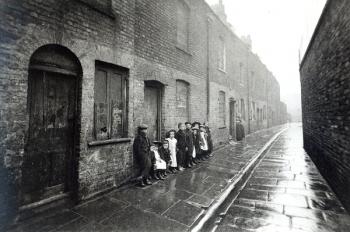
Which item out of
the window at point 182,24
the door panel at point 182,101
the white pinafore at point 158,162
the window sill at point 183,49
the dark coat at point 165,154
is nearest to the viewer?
the white pinafore at point 158,162

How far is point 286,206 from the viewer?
412cm

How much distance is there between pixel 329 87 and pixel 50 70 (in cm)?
642

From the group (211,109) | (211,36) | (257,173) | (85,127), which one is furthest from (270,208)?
(211,36)

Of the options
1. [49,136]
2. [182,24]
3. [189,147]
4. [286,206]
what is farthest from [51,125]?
[182,24]

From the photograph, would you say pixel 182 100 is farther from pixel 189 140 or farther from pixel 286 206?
pixel 286 206

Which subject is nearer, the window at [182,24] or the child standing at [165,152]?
the child standing at [165,152]

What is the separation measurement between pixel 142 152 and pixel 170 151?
1.38 metres

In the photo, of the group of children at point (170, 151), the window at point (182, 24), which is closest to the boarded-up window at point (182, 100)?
the group of children at point (170, 151)

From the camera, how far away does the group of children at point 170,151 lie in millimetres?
5328

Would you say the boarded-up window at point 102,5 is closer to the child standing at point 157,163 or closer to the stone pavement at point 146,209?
the child standing at point 157,163

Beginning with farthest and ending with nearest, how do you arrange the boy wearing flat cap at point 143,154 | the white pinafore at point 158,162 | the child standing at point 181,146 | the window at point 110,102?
the child standing at point 181,146
the white pinafore at point 158,162
the boy wearing flat cap at point 143,154
the window at point 110,102

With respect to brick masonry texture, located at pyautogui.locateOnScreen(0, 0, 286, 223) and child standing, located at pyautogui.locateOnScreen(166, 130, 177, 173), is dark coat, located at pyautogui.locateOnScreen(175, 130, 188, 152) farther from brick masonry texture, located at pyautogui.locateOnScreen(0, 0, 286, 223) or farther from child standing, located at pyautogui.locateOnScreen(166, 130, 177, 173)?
brick masonry texture, located at pyautogui.locateOnScreen(0, 0, 286, 223)

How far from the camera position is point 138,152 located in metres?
5.27

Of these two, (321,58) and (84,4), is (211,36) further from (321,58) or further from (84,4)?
(84,4)
